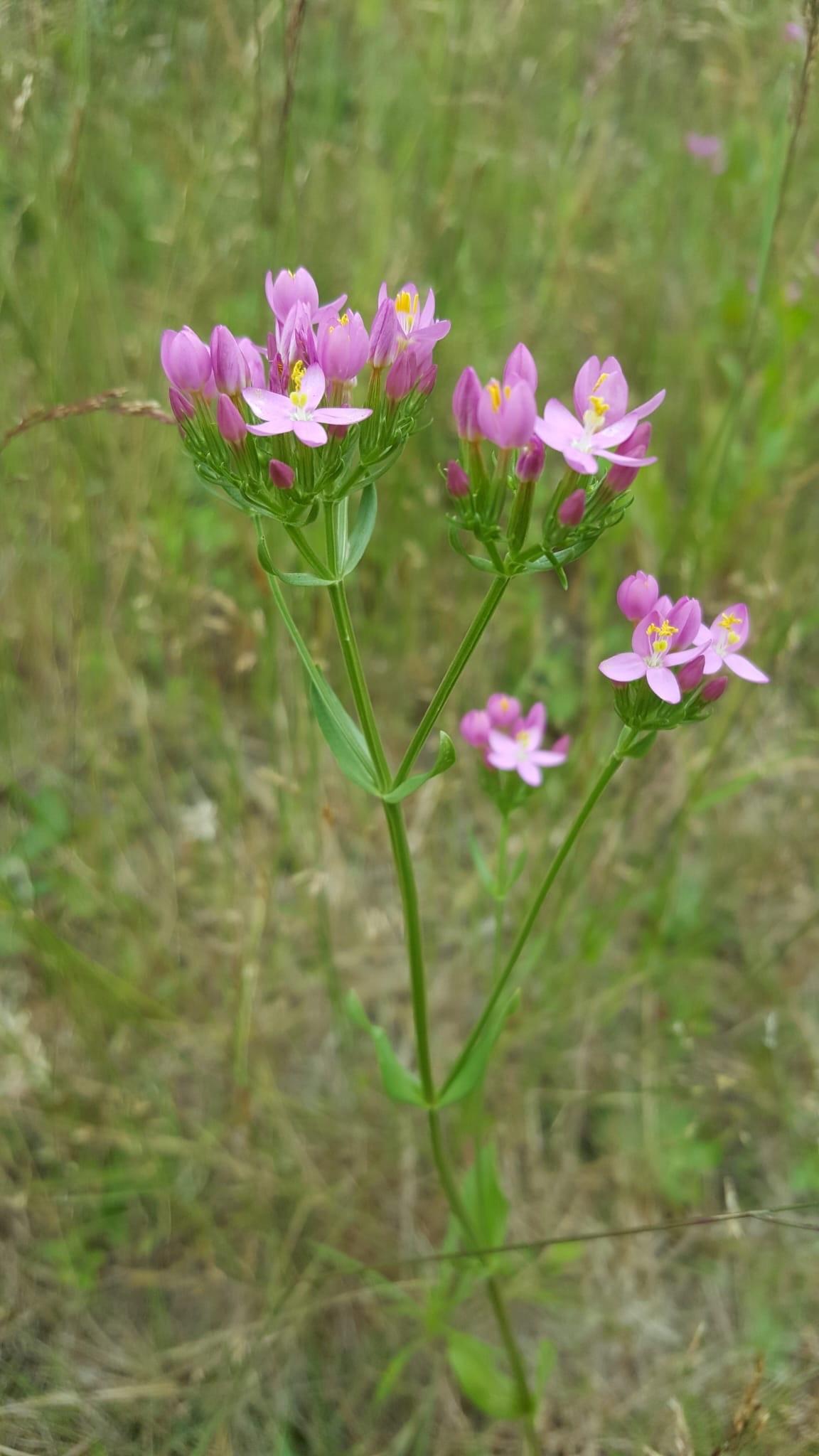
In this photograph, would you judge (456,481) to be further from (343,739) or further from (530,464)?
(343,739)

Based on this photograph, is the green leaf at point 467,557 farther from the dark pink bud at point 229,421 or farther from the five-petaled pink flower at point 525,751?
the five-petaled pink flower at point 525,751


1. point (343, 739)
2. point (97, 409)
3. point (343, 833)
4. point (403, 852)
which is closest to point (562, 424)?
point (343, 739)

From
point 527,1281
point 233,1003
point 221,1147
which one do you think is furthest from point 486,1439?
point 233,1003

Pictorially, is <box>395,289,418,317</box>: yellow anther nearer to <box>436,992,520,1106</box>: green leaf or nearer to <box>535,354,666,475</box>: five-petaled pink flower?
<box>535,354,666,475</box>: five-petaled pink flower

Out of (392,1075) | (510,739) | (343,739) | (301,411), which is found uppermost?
(301,411)

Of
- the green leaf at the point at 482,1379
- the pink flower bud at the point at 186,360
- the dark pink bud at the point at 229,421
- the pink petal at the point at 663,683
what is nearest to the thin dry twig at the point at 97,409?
the pink flower bud at the point at 186,360
